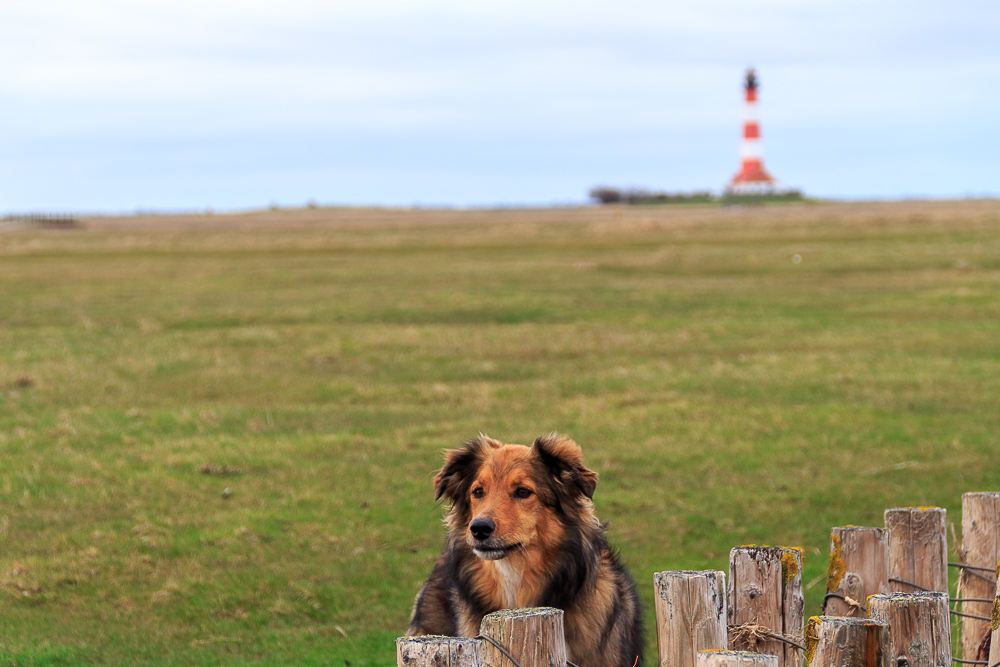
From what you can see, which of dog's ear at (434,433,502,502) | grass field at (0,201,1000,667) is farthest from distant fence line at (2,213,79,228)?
dog's ear at (434,433,502,502)

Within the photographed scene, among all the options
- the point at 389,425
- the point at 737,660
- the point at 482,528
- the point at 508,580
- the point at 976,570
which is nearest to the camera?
the point at 737,660

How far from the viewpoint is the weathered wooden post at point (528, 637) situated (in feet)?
12.5

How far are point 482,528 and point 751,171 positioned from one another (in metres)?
117

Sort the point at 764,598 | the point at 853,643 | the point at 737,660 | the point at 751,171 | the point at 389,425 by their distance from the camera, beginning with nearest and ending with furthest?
1. the point at 737,660
2. the point at 853,643
3. the point at 764,598
4. the point at 389,425
5. the point at 751,171

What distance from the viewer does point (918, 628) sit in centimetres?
412

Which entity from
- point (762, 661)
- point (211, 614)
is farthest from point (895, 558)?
point (211, 614)

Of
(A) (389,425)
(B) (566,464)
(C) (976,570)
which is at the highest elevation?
(B) (566,464)

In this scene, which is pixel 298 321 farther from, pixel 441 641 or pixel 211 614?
pixel 441 641

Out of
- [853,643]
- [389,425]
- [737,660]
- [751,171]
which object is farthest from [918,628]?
[751,171]

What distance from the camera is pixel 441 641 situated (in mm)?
3537

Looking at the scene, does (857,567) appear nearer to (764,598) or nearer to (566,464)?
(764,598)

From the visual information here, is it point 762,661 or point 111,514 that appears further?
point 111,514

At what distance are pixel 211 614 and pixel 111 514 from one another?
10.2 feet

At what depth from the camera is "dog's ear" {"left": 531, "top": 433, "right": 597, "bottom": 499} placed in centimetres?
616
